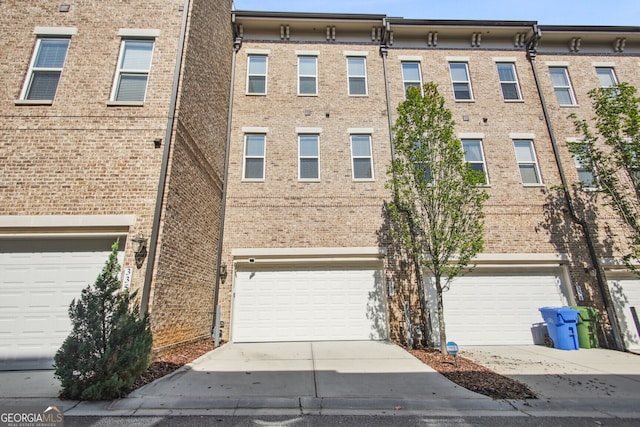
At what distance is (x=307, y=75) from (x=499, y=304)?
10.2 m

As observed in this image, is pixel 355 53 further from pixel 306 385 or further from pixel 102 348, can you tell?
pixel 102 348

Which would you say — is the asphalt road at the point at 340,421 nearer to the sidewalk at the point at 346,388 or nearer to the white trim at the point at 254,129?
the sidewalk at the point at 346,388

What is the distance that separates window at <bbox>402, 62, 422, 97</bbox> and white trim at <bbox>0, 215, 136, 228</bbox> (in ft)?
33.5

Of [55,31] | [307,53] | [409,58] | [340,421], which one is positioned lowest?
[340,421]

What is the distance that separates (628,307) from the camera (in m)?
8.97

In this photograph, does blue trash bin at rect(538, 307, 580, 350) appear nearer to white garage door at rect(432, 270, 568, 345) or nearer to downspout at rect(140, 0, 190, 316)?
white garage door at rect(432, 270, 568, 345)

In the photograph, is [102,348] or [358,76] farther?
[358,76]

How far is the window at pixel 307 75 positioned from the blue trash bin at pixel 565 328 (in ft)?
33.9

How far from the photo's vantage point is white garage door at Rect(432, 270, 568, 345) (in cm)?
876

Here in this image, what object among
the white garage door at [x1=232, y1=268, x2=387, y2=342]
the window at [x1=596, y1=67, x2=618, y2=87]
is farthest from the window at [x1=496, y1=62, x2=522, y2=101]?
the white garage door at [x1=232, y1=268, x2=387, y2=342]

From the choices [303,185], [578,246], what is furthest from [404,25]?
[578,246]

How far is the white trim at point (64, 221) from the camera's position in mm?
6000

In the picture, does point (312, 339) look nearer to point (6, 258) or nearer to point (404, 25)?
point (6, 258)

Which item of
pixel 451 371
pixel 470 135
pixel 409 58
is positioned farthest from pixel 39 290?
pixel 409 58
